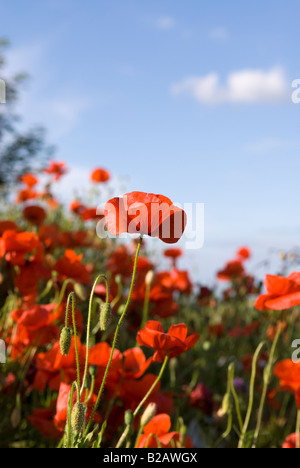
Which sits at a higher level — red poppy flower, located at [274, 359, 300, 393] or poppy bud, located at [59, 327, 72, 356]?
poppy bud, located at [59, 327, 72, 356]

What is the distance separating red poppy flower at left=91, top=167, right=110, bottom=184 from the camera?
4.30m

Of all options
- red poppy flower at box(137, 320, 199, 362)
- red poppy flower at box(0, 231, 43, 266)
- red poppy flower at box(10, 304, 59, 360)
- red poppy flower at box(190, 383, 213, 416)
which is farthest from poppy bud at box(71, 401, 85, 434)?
red poppy flower at box(190, 383, 213, 416)

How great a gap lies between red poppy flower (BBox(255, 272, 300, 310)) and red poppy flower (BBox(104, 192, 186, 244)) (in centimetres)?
34

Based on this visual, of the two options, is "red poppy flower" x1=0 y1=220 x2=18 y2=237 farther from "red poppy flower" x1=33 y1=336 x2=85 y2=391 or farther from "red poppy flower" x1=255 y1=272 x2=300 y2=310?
"red poppy flower" x1=255 y1=272 x2=300 y2=310

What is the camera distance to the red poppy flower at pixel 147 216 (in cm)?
91

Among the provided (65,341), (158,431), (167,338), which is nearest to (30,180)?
(158,431)

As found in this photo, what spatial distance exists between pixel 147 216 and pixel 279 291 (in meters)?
0.41

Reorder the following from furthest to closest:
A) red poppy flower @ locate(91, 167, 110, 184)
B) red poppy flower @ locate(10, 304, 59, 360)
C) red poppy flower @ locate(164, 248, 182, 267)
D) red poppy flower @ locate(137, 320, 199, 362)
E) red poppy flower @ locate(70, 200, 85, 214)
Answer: red poppy flower @ locate(91, 167, 110, 184)
red poppy flower @ locate(70, 200, 85, 214)
red poppy flower @ locate(164, 248, 182, 267)
red poppy flower @ locate(10, 304, 59, 360)
red poppy flower @ locate(137, 320, 199, 362)

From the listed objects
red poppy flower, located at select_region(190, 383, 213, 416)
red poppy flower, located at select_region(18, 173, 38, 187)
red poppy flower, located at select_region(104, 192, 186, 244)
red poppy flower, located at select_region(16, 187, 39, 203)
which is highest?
red poppy flower, located at select_region(18, 173, 38, 187)

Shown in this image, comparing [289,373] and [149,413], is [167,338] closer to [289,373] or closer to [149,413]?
[149,413]

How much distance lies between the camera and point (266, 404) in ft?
9.11

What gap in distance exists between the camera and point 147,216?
91cm

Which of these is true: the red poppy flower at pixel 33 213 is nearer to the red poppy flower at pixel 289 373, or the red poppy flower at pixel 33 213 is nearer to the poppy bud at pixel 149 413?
the red poppy flower at pixel 289 373
